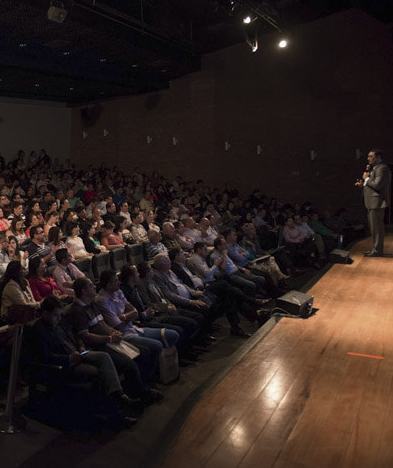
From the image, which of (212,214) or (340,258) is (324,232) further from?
(340,258)

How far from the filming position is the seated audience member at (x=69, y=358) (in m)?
3.11

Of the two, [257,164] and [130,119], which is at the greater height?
[130,119]

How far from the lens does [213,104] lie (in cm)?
1066

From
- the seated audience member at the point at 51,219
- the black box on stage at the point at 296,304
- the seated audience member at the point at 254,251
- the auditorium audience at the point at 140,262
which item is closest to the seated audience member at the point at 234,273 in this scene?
the auditorium audience at the point at 140,262

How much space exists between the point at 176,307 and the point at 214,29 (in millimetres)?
6356

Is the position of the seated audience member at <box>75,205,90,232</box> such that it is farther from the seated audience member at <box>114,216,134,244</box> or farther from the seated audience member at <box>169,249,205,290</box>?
the seated audience member at <box>169,249,205,290</box>

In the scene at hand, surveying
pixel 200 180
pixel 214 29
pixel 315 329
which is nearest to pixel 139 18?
pixel 214 29

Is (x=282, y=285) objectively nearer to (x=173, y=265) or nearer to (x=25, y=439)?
(x=173, y=265)

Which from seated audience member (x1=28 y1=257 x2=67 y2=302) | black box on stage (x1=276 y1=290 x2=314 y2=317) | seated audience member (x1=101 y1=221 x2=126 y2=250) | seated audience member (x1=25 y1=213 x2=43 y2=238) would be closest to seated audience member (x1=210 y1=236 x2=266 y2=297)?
seated audience member (x1=101 y1=221 x2=126 y2=250)

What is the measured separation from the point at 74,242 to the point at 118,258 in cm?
53

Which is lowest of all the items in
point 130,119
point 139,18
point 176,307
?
point 176,307

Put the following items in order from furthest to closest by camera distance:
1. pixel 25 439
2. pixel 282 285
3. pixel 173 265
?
1. pixel 282 285
2. pixel 173 265
3. pixel 25 439

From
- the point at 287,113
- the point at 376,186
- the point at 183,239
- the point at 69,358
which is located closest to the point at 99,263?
the point at 183,239

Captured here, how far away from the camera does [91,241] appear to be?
6.33 meters
